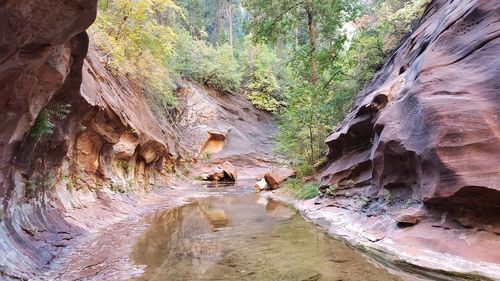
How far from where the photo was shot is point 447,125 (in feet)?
20.8

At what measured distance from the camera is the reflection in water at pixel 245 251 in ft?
18.9

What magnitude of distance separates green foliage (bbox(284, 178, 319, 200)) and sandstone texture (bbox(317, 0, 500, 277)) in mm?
4582

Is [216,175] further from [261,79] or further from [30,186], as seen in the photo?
[30,186]

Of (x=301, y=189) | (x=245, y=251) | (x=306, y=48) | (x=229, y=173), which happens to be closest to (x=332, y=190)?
(x=301, y=189)

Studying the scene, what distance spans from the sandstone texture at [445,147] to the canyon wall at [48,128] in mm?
5944

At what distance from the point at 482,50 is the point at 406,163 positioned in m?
2.53

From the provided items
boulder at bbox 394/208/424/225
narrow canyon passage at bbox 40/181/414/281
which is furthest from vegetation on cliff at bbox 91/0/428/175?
boulder at bbox 394/208/424/225

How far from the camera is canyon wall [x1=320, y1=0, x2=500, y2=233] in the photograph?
5812mm

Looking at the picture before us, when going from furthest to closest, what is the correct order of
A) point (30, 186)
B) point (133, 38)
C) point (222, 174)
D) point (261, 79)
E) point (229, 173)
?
point (261, 79)
point (222, 174)
point (229, 173)
point (133, 38)
point (30, 186)

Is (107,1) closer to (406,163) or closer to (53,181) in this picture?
(53,181)

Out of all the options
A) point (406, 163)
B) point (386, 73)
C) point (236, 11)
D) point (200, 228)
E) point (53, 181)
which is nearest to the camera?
point (406, 163)

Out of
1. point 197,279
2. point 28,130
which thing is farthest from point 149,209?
point 197,279

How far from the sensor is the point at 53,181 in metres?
8.71

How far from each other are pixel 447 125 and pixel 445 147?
38cm
